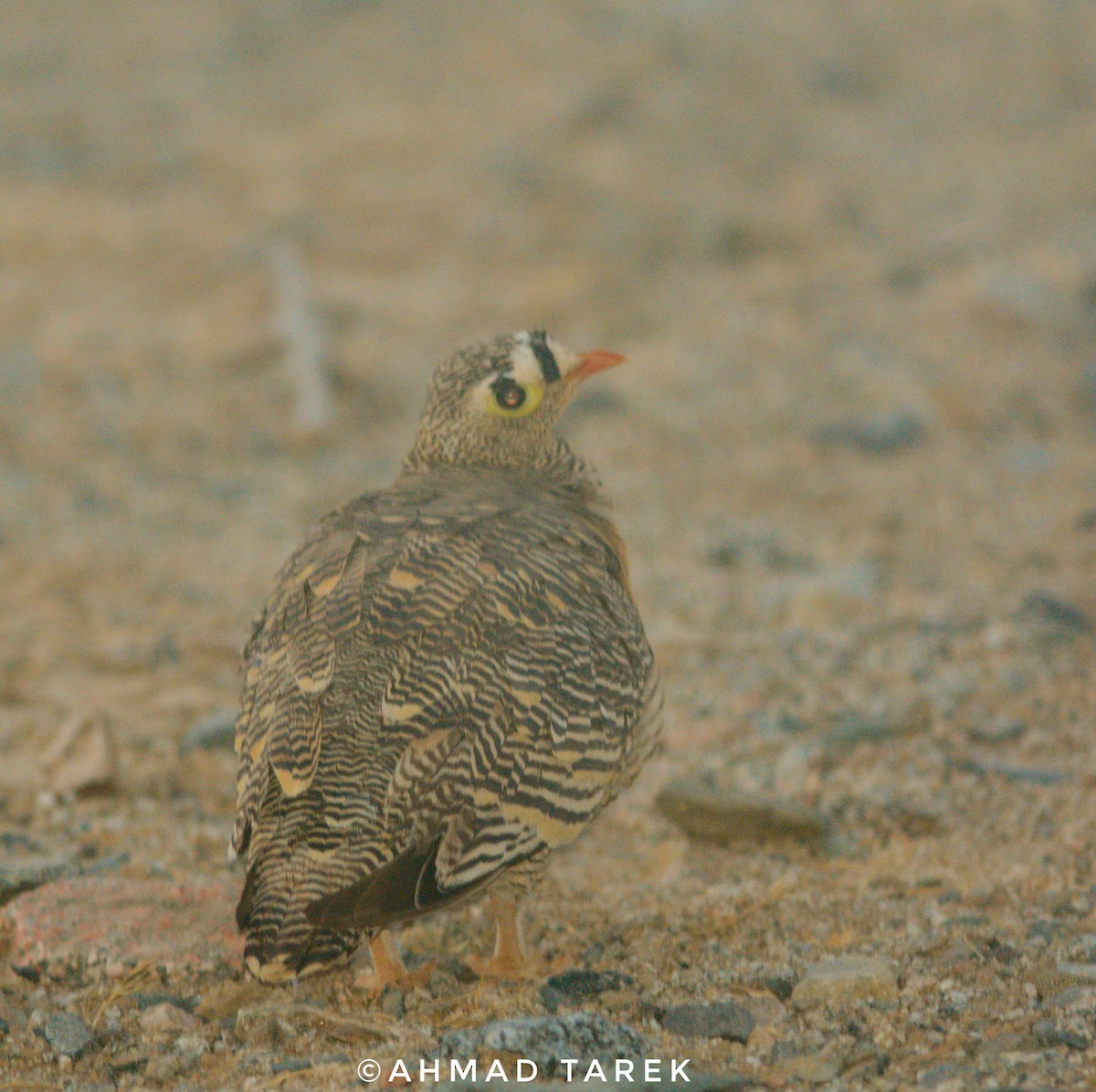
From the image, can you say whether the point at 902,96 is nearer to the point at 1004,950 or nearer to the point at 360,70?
the point at 360,70

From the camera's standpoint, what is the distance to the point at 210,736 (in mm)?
6742

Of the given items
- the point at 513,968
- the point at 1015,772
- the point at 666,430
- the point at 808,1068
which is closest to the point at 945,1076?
the point at 808,1068

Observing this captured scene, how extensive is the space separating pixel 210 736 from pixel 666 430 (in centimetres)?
595

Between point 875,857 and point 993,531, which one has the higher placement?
point 993,531

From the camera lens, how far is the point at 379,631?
4305 millimetres

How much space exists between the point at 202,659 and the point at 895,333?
25.8 feet

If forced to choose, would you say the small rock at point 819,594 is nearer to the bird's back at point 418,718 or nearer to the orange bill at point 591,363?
the orange bill at point 591,363

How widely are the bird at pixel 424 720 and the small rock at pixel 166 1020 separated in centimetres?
50

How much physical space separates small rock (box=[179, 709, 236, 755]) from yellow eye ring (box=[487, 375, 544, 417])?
2066mm

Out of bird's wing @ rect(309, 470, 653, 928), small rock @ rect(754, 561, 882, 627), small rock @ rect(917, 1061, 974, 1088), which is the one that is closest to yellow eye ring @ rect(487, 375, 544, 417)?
bird's wing @ rect(309, 470, 653, 928)

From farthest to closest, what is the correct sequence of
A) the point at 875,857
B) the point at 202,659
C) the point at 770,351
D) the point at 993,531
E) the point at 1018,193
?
the point at 1018,193 → the point at 770,351 → the point at 993,531 → the point at 202,659 → the point at 875,857

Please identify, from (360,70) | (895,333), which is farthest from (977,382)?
(360,70)

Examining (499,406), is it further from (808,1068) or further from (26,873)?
(808,1068)

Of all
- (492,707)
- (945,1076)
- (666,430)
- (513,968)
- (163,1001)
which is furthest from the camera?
(666,430)
